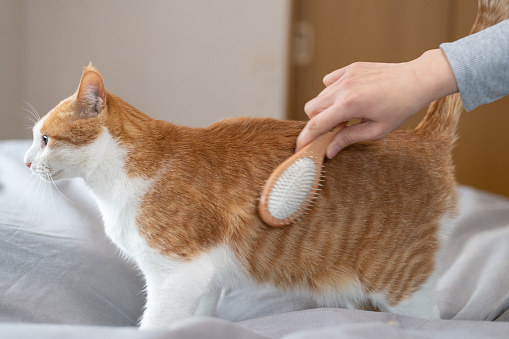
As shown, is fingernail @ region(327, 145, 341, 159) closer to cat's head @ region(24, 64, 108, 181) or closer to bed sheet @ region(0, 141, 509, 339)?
bed sheet @ region(0, 141, 509, 339)

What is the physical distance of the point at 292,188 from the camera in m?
0.91

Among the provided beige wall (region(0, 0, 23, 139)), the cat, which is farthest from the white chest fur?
beige wall (region(0, 0, 23, 139))

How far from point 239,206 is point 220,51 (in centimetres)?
209

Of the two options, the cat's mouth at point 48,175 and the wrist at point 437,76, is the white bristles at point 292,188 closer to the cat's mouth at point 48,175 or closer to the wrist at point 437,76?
the wrist at point 437,76

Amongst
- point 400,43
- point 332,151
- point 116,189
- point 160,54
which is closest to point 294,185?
point 332,151

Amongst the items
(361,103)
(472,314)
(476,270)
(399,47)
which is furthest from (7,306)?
(399,47)

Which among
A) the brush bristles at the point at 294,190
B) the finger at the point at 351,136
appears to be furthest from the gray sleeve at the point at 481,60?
the brush bristles at the point at 294,190

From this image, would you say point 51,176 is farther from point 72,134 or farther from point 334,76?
point 334,76

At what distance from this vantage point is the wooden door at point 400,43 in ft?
8.52

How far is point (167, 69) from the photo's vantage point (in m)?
2.88

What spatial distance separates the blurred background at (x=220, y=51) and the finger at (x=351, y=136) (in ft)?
5.98

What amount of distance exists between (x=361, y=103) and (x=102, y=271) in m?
0.68

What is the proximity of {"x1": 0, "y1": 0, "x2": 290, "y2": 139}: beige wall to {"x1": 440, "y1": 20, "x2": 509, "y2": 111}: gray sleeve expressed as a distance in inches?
81.2

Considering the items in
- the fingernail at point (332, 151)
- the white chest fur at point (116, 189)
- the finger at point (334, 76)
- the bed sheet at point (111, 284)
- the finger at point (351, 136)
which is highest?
the finger at point (334, 76)
